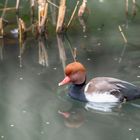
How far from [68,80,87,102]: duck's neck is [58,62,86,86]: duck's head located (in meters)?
0.06

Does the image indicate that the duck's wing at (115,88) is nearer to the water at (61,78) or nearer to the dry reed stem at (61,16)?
the water at (61,78)

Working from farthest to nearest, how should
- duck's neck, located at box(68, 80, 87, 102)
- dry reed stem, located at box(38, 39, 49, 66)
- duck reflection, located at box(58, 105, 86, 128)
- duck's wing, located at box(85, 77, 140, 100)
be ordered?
1. dry reed stem, located at box(38, 39, 49, 66)
2. duck's neck, located at box(68, 80, 87, 102)
3. duck's wing, located at box(85, 77, 140, 100)
4. duck reflection, located at box(58, 105, 86, 128)

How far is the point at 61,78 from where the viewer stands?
8203 millimetres

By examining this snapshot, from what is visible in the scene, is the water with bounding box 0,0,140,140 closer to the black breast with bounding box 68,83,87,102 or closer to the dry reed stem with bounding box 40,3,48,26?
the black breast with bounding box 68,83,87,102

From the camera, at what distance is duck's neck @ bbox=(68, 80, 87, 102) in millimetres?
7668

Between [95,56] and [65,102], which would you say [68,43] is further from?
[65,102]

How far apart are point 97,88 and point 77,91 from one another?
33cm

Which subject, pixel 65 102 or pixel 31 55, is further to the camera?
pixel 31 55

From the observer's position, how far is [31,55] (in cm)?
926

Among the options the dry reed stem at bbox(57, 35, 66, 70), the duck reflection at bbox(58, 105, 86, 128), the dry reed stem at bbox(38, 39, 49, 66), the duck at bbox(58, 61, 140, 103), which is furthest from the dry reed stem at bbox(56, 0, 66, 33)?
the duck reflection at bbox(58, 105, 86, 128)

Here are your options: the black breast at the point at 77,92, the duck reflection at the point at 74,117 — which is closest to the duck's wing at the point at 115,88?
the black breast at the point at 77,92

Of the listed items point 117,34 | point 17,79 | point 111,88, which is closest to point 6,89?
point 17,79

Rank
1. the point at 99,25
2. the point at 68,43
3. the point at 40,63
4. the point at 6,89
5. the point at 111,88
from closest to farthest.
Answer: the point at 111,88, the point at 6,89, the point at 40,63, the point at 68,43, the point at 99,25

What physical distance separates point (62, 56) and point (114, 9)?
2.60 meters
